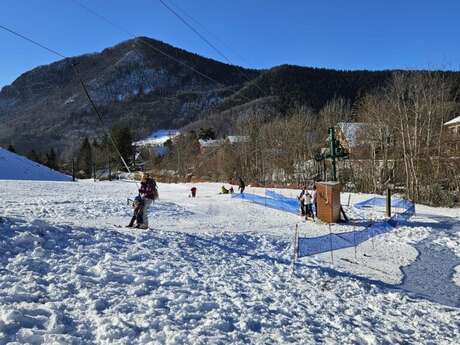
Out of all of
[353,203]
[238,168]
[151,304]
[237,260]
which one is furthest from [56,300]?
[238,168]

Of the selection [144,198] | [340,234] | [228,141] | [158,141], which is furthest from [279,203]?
[158,141]

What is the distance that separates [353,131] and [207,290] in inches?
2162

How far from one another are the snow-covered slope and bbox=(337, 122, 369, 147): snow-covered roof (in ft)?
154

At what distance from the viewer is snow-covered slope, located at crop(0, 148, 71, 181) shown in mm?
65938

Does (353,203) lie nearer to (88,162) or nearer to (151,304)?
(151,304)

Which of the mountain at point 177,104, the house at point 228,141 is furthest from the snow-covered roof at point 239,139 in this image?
the mountain at point 177,104

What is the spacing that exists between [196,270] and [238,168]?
70.0 meters

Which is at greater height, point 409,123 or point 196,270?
point 409,123

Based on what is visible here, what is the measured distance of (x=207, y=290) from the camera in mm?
9453

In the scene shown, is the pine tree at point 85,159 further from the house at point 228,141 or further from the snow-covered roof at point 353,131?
the snow-covered roof at point 353,131

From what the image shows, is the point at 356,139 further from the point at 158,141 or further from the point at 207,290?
the point at 158,141

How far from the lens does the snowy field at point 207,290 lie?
6.98m

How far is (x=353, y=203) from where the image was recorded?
32.5 meters

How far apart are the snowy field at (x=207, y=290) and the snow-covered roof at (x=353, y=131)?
40.5 meters
